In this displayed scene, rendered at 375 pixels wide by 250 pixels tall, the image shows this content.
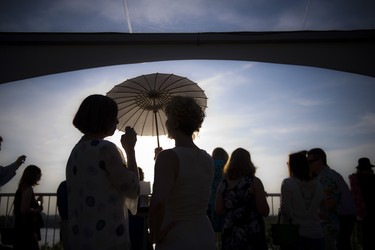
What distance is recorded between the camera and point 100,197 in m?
1.60

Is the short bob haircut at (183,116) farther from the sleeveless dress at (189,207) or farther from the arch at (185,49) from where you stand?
the arch at (185,49)

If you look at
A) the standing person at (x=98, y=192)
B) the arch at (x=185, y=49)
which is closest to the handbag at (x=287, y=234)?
the standing person at (x=98, y=192)

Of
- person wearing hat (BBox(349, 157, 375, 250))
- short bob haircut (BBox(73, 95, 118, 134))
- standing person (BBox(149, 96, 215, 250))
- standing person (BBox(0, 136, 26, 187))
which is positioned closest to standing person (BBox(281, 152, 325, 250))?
person wearing hat (BBox(349, 157, 375, 250))

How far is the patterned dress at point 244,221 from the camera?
2871 millimetres

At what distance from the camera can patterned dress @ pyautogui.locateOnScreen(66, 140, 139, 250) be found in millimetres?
1561

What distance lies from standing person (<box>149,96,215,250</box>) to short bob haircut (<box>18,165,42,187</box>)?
3581 millimetres

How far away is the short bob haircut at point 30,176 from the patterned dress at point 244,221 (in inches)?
116

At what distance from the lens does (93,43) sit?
5.13m

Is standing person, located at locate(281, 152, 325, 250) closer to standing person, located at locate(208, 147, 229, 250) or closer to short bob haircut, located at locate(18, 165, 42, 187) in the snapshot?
standing person, located at locate(208, 147, 229, 250)

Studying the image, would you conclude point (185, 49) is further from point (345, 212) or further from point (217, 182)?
point (345, 212)

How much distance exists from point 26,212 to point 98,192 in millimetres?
3528

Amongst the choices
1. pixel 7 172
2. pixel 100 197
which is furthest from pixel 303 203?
pixel 7 172

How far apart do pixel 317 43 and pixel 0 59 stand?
4.69m

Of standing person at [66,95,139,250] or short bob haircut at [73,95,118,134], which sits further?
short bob haircut at [73,95,118,134]
